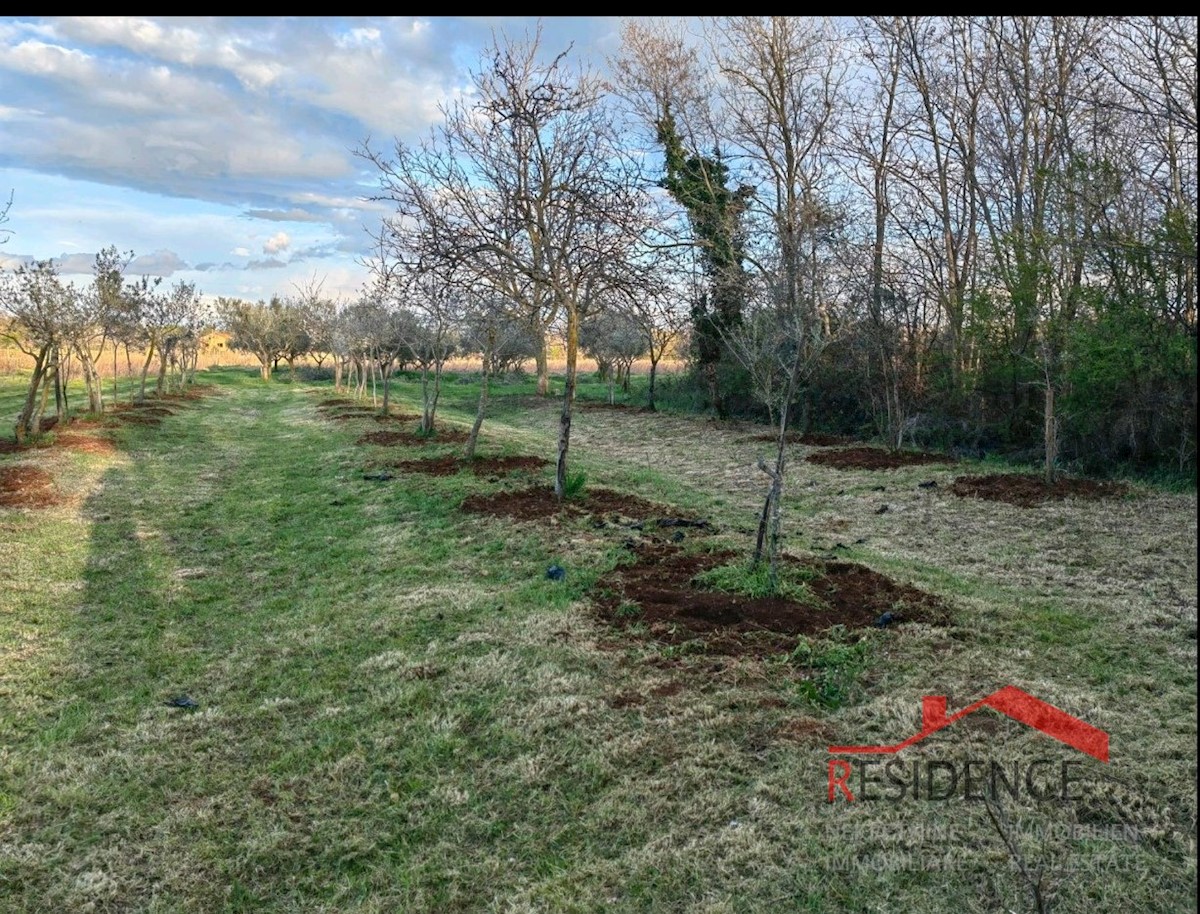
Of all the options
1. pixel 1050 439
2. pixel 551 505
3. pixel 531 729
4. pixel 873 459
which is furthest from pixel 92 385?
pixel 1050 439

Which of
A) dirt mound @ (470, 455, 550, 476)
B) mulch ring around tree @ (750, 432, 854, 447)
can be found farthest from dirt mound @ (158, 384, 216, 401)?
mulch ring around tree @ (750, 432, 854, 447)

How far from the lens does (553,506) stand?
382 inches

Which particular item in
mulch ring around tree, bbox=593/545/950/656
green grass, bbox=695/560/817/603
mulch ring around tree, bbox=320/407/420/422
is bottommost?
mulch ring around tree, bbox=593/545/950/656

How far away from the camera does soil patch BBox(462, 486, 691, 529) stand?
9391 millimetres

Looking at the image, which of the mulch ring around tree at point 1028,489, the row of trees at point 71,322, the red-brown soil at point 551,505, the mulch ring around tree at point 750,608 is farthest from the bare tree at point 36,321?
the mulch ring around tree at point 1028,489

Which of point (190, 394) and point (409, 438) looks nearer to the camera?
point (409, 438)

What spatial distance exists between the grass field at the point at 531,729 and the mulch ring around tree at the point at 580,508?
52 centimetres

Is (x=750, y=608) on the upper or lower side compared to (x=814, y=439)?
lower

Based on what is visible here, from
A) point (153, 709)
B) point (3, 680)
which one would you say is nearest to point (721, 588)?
point (153, 709)

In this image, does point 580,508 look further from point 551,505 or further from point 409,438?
point 409,438

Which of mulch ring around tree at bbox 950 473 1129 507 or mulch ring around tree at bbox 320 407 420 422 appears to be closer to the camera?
mulch ring around tree at bbox 950 473 1129 507

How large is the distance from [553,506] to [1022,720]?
6.32 metres

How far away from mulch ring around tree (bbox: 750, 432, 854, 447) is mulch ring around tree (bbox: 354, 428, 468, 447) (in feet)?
25.6

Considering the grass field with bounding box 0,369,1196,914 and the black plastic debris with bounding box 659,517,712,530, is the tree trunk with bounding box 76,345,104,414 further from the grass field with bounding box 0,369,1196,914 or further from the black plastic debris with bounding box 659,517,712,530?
the black plastic debris with bounding box 659,517,712,530
